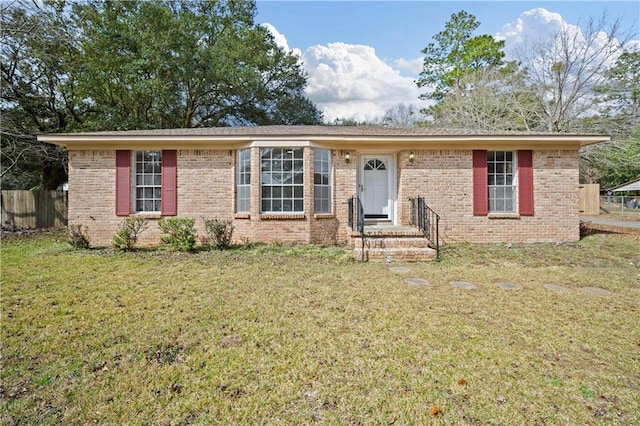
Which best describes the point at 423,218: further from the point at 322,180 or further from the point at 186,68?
the point at 186,68

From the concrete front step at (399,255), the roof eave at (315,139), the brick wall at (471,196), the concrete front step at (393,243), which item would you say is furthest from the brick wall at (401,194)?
the concrete front step at (399,255)

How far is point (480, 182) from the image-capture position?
30.0 feet

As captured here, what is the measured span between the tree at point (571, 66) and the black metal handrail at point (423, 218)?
14.4 metres

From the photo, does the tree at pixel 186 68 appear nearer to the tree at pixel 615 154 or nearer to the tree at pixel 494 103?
the tree at pixel 494 103

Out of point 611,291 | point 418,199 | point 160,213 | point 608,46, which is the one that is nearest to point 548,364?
point 611,291

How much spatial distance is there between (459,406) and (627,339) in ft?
7.86

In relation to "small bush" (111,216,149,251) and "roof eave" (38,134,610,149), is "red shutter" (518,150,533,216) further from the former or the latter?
"small bush" (111,216,149,251)

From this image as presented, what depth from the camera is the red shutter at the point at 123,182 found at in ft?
29.6

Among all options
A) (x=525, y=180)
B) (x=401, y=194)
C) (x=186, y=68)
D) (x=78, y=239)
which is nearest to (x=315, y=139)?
(x=401, y=194)

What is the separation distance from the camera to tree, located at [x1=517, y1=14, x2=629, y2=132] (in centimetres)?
1642

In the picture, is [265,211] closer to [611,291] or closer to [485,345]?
[485,345]

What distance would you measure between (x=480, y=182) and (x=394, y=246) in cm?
374

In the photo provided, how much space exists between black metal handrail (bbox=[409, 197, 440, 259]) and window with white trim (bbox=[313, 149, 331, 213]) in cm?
243

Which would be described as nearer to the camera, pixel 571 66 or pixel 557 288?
pixel 557 288
